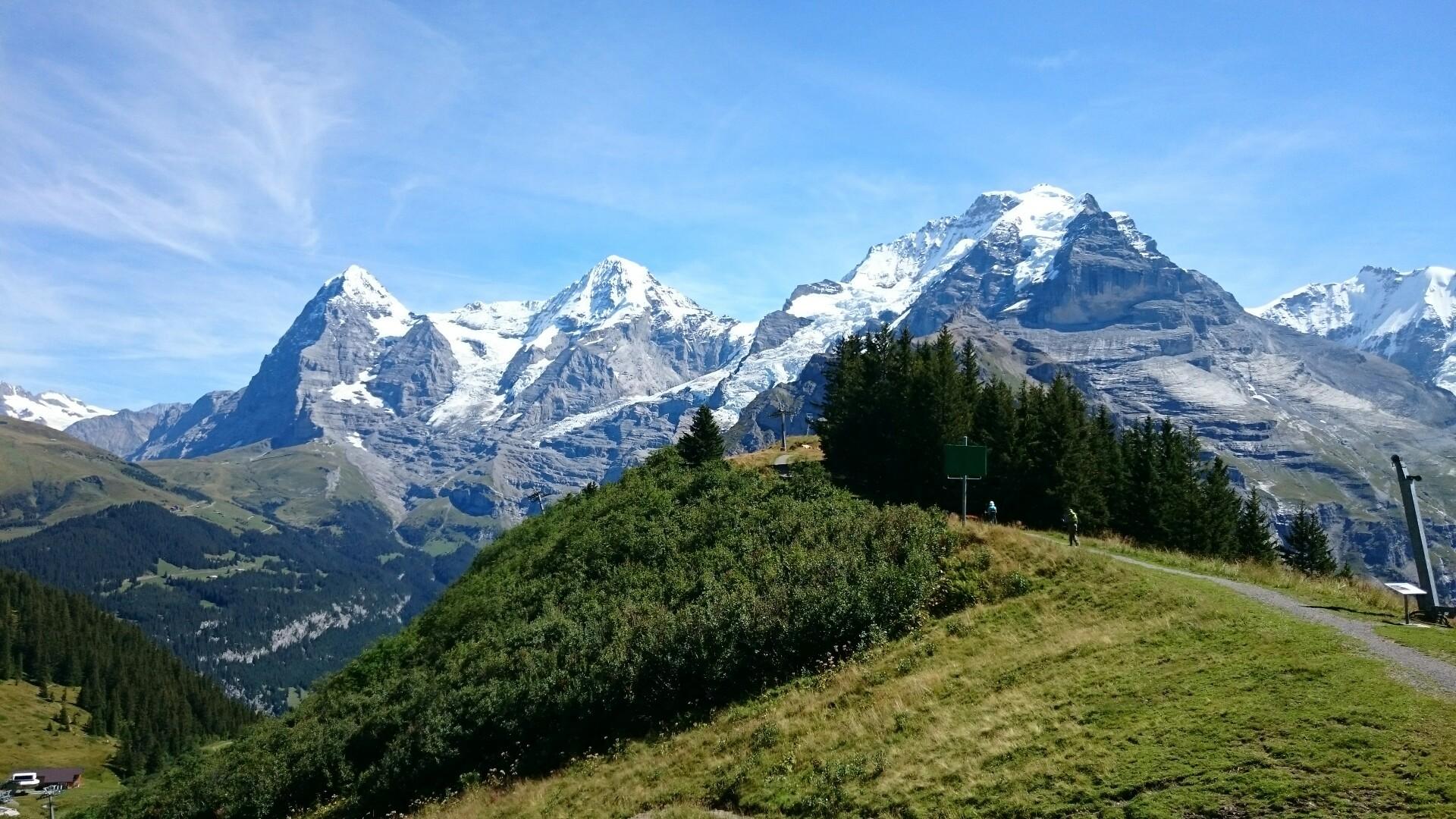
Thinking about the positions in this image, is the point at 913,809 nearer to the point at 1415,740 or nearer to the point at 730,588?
the point at 1415,740

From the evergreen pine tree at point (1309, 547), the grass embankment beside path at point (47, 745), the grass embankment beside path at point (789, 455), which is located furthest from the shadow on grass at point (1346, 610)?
the grass embankment beside path at point (47, 745)

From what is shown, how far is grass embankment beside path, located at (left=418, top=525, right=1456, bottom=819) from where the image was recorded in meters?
15.4

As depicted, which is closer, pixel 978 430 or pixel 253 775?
pixel 253 775

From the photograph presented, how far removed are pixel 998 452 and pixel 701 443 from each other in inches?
845

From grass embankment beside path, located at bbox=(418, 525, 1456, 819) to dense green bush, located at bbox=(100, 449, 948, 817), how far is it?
6.81 feet

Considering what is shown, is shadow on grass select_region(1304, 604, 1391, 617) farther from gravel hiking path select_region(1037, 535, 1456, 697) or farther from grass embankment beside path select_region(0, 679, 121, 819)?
grass embankment beside path select_region(0, 679, 121, 819)

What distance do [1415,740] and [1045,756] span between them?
20.6ft

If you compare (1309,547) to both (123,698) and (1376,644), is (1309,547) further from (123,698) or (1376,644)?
(123,698)

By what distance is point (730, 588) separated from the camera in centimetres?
3588

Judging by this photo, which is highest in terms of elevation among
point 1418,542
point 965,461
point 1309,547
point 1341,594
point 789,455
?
point 789,455

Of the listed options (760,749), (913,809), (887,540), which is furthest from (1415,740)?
Result: (887,540)

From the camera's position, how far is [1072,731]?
1909 cm

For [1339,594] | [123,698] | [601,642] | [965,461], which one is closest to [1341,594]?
[1339,594]

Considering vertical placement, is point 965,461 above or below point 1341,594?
above
